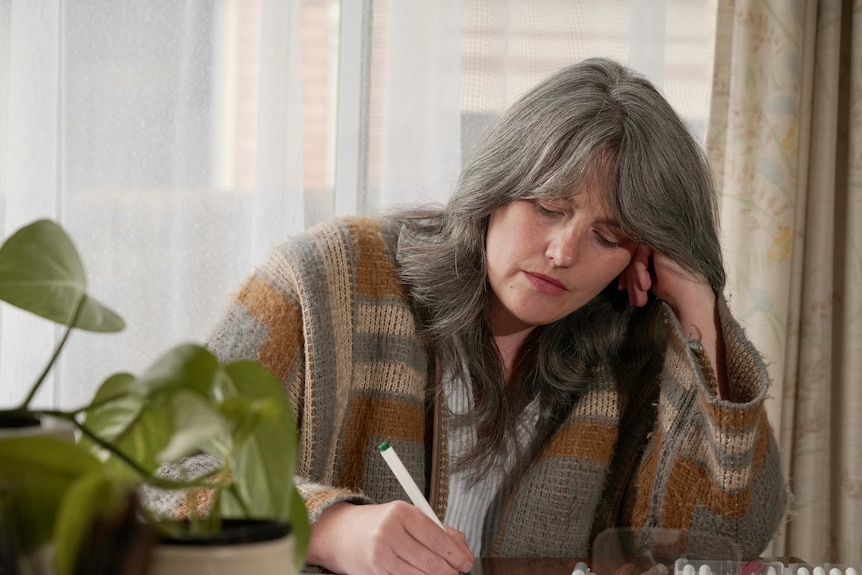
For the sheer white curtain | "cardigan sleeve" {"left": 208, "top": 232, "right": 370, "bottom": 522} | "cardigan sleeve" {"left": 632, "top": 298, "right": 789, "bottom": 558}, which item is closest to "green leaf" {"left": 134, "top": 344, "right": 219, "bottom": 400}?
"cardigan sleeve" {"left": 208, "top": 232, "right": 370, "bottom": 522}

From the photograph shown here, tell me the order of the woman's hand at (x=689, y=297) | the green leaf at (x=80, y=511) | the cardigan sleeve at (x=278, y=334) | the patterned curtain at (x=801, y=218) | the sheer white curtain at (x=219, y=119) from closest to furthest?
the green leaf at (x=80, y=511) < the cardigan sleeve at (x=278, y=334) < the woman's hand at (x=689, y=297) < the sheer white curtain at (x=219, y=119) < the patterned curtain at (x=801, y=218)

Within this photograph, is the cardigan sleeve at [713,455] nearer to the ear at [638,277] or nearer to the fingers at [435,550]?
the ear at [638,277]

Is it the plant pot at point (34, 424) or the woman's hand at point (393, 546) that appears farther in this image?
the woman's hand at point (393, 546)

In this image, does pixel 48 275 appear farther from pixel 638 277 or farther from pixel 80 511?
pixel 638 277

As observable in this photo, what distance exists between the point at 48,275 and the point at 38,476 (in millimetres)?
133

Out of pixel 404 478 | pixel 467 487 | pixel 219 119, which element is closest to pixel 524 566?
pixel 404 478

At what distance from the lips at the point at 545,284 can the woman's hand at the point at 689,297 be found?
0.53ft

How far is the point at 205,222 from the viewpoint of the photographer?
1866 millimetres

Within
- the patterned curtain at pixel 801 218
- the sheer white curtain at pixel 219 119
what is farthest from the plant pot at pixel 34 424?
the patterned curtain at pixel 801 218

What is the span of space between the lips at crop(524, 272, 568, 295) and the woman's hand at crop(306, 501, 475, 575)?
39 centimetres

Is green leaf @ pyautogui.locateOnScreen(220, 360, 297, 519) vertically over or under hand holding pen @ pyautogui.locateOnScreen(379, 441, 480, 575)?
over

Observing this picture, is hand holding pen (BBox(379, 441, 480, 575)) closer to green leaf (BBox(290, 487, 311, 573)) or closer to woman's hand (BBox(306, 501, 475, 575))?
woman's hand (BBox(306, 501, 475, 575))

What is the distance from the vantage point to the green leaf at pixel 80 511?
0.32 m

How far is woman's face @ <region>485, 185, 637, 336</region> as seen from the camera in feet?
3.99
